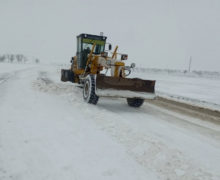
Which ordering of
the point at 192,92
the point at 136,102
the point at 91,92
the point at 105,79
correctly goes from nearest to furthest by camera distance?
the point at 105,79, the point at 91,92, the point at 136,102, the point at 192,92

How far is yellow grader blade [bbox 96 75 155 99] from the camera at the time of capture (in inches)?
263

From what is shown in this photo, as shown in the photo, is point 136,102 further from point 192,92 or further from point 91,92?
point 192,92

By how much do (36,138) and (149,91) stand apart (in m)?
4.38

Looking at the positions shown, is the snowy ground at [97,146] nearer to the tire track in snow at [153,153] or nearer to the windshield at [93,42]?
the tire track in snow at [153,153]

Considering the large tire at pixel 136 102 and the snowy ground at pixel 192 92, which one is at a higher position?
the large tire at pixel 136 102

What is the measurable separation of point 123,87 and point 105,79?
0.66 meters

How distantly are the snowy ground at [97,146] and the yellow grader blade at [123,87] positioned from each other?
0.97m

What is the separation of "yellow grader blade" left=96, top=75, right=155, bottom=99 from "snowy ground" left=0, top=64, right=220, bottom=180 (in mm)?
971

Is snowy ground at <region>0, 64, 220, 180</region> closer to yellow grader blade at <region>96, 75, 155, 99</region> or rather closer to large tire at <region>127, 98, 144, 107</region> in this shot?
yellow grader blade at <region>96, 75, 155, 99</region>

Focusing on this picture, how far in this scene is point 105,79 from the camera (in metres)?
6.72

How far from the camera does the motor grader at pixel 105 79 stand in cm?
672

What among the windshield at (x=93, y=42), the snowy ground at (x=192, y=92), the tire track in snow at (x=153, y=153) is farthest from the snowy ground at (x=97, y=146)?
the windshield at (x=93, y=42)

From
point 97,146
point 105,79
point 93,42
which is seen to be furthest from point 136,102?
point 97,146

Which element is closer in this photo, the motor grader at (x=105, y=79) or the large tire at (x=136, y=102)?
the motor grader at (x=105, y=79)
